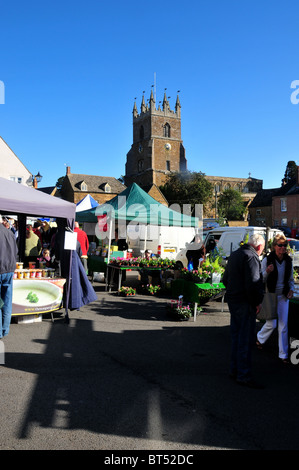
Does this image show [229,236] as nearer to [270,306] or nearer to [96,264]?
[96,264]

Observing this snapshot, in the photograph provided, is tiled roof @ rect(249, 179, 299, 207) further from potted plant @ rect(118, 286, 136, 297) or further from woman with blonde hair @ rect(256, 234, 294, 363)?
woman with blonde hair @ rect(256, 234, 294, 363)

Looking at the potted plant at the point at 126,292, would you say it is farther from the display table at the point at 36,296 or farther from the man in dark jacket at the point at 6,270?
the man in dark jacket at the point at 6,270

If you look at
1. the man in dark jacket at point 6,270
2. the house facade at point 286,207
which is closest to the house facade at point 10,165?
the house facade at point 286,207

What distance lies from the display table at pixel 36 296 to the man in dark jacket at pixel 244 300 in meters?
4.24

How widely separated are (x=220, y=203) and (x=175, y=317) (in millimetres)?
68976

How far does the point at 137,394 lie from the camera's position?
449cm

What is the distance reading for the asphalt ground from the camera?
3.49 meters

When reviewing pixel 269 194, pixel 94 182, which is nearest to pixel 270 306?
pixel 94 182

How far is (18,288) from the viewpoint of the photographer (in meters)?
7.63

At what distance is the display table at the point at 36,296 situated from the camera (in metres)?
7.62

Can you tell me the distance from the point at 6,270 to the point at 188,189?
6116 centimetres

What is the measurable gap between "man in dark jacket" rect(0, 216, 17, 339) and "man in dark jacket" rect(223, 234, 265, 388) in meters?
3.58

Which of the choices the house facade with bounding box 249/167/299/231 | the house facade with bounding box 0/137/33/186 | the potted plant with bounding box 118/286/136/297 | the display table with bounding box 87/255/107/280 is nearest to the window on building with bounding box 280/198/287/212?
the house facade with bounding box 249/167/299/231
